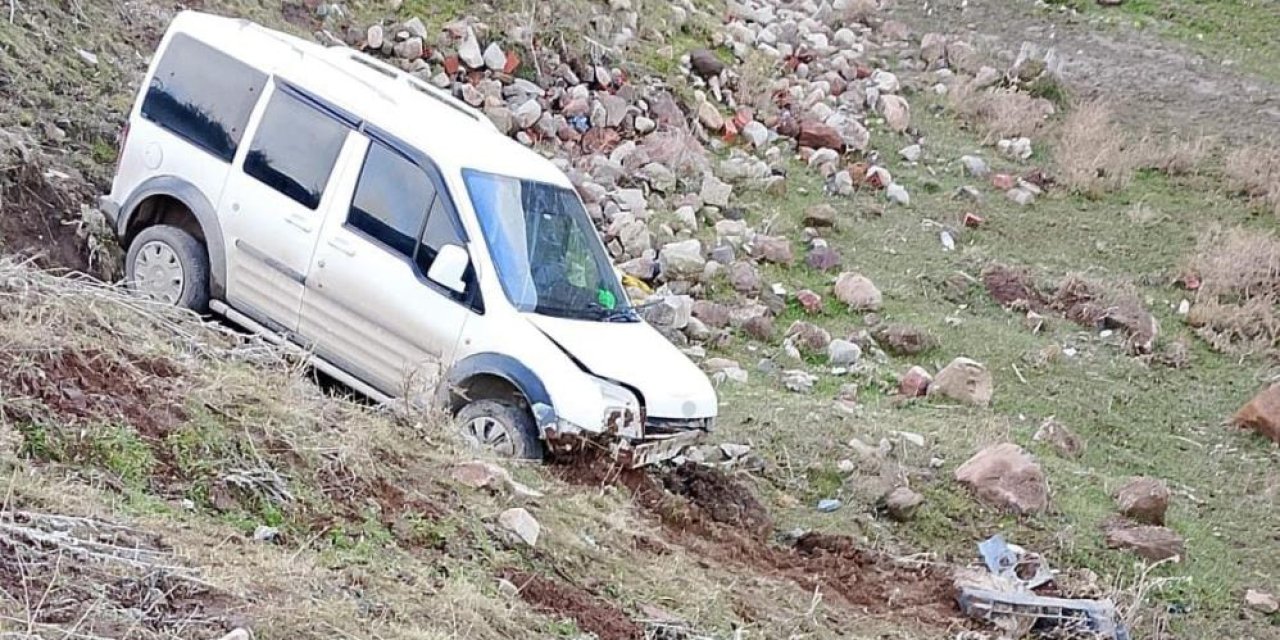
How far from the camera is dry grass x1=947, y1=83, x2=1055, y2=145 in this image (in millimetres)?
15828

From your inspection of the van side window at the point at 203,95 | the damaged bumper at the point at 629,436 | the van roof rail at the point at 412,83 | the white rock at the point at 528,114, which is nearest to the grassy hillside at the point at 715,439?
the damaged bumper at the point at 629,436

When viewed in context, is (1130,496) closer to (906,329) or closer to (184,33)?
(906,329)

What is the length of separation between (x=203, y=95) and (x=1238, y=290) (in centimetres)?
957

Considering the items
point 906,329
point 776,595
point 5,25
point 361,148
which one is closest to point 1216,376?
point 906,329

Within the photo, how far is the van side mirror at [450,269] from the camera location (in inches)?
251

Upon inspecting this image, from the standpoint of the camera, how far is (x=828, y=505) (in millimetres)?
7523

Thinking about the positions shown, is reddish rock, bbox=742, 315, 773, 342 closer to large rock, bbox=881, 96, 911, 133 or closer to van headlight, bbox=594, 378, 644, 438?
van headlight, bbox=594, 378, 644, 438

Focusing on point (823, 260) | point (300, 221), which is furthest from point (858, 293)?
point (300, 221)

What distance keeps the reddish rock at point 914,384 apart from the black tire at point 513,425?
13.5ft

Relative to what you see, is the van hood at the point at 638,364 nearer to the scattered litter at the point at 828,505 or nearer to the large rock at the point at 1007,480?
the scattered litter at the point at 828,505

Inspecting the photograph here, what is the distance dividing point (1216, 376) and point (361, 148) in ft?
25.5

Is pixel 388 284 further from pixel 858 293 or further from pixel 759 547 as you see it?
pixel 858 293

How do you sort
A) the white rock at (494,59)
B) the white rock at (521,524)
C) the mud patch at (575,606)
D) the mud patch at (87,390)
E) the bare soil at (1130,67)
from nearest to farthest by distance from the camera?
the mud patch at (87,390) < the mud patch at (575,606) < the white rock at (521,524) < the white rock at (494,59) < the bare soil at (1130,67)

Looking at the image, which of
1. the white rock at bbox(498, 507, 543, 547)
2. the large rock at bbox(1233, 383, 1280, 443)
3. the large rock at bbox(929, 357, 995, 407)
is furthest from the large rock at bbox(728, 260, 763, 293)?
the white rock at bbox(498, 507, 543, 547)
